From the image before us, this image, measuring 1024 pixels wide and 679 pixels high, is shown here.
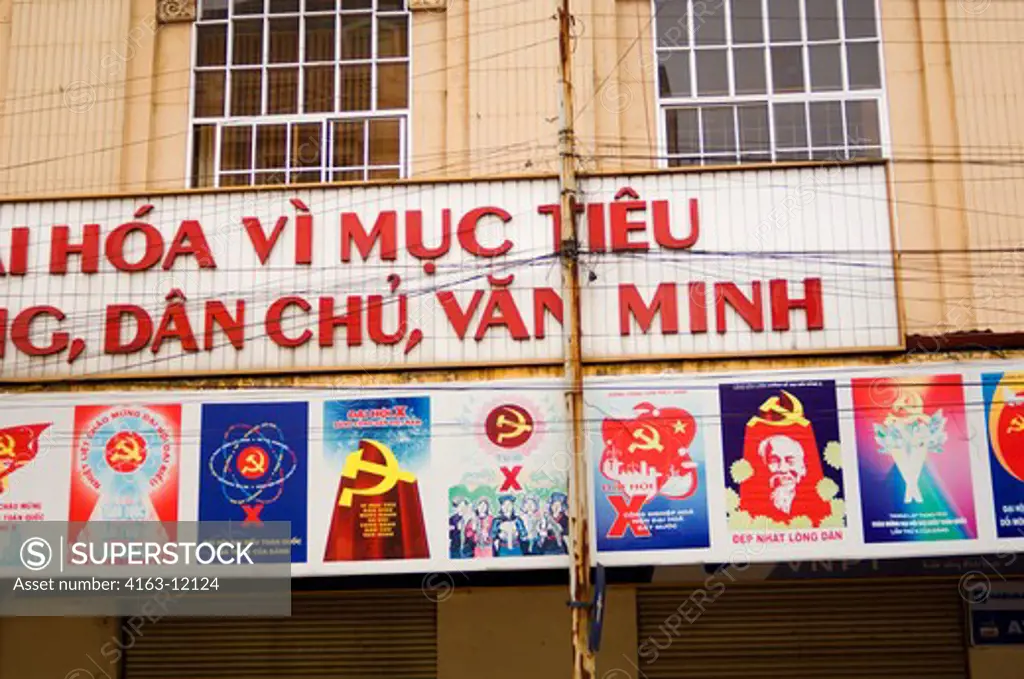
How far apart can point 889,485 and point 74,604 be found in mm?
8048

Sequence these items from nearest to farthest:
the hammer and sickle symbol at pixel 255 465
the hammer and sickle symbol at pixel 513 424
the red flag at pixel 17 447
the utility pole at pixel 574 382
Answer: the utility pole at pixel 574 382
the hammer and sickle symbol at pixel 513 424
the hammer and sickle symbol at pixel 255 465
the red flag at pixel 17 447

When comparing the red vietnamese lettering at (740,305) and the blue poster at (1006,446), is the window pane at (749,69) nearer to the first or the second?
the red vietnamese lettering at (740,305)

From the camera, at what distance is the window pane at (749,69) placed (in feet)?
46.8

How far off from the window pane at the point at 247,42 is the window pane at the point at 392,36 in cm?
147

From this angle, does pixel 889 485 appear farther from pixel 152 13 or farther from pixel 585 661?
pixel 152 13

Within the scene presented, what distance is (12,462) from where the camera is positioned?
11727mm

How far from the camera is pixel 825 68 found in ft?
46.9

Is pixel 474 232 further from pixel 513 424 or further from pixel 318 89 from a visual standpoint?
pixel 318 89

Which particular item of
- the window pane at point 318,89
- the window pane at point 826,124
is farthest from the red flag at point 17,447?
the window pane at point 826,124

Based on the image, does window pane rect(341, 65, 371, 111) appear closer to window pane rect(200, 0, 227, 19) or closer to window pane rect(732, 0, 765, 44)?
window pane rect(200, 0, 227, 19)

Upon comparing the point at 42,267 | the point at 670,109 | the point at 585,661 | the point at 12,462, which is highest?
the point at 670,109

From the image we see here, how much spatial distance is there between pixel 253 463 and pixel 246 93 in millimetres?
5215

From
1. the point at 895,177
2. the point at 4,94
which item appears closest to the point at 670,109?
the point at 895,177

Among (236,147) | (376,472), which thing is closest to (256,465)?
(376,472)
